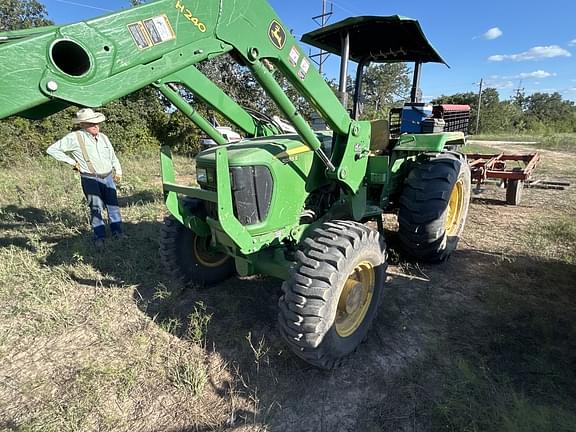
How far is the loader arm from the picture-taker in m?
1.21

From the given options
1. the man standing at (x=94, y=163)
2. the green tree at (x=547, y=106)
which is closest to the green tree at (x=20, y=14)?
the man standing at (x=94, y=163)

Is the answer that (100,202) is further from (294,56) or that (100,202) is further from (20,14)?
(20,14)

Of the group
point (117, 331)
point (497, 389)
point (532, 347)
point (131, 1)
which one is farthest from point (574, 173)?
point (131, 1)

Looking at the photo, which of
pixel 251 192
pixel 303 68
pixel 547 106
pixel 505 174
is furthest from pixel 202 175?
pixel 547 106

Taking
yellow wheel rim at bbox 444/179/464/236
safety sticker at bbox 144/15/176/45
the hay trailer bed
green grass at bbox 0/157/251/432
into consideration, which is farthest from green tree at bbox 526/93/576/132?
safety sticker at bbox 144/15/176/45

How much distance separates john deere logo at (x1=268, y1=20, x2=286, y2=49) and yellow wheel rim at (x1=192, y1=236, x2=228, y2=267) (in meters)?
1.86

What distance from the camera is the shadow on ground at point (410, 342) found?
6.85 ft

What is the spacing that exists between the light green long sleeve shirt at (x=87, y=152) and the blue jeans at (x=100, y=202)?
0.13 m

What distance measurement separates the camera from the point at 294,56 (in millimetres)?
2150

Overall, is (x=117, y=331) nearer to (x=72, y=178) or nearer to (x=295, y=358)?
(x=295, y=358)

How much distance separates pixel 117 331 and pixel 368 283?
78.0 inches

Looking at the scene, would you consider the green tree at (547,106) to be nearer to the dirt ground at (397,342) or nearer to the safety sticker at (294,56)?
the dirt ground at (397,342)

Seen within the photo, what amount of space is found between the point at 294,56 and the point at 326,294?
4.70 feet

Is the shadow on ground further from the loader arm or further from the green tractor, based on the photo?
the loader arm
